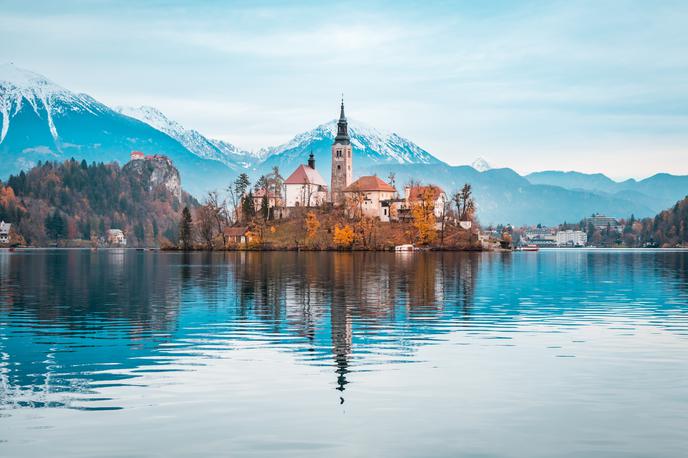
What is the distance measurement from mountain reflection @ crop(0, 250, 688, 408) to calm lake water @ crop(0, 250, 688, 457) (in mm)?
158

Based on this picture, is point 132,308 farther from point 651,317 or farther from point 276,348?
point 651,317

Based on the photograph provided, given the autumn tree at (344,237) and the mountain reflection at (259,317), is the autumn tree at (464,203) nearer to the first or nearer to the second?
the autumn tree at (344,237)

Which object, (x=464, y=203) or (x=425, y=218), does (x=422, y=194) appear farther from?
(x=464, y=203)

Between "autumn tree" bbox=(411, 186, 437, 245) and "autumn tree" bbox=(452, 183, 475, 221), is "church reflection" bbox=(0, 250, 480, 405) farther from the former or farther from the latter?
"autumn tree" bbox=(452, 183, 475, 221)

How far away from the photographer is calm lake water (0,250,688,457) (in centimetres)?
1705

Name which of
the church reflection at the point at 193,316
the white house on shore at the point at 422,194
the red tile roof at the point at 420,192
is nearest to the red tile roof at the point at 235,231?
the white house on shore at the point at 422,194

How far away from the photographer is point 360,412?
767 inches

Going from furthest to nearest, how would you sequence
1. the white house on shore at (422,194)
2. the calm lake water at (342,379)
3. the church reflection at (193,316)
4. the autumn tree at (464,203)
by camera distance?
the autumn tree at (464,203) < the white house on shore at (422,194) < the church reflection at (193,316) < the calm lake water at (342,379)

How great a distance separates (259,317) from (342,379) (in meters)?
18.4

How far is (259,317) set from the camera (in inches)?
1633

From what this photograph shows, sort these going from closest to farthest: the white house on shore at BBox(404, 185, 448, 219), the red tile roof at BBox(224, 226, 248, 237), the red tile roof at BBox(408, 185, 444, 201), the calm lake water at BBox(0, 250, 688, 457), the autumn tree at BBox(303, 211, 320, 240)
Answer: the calm lake water at BBox(0, 250, 688, 457)
the white house on shore at BBox(404, 185, 448, 219)
the red tile roof at BBox(408, 185, 444, 201)
the autumn tree at BBox(303, 211, 320, 240)
the red tile roof at BBox(224, 226, 248, 237)

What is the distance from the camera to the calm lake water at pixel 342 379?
17.0 metres

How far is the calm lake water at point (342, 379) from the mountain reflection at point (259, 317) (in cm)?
16

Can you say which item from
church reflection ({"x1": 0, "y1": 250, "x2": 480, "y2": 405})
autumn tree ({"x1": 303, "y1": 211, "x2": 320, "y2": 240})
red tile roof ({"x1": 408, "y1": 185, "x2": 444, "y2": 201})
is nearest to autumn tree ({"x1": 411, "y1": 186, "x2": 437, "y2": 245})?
red tile roof ({"x1": 408, "y1": 185, "x2": 444, "y2": 201})
